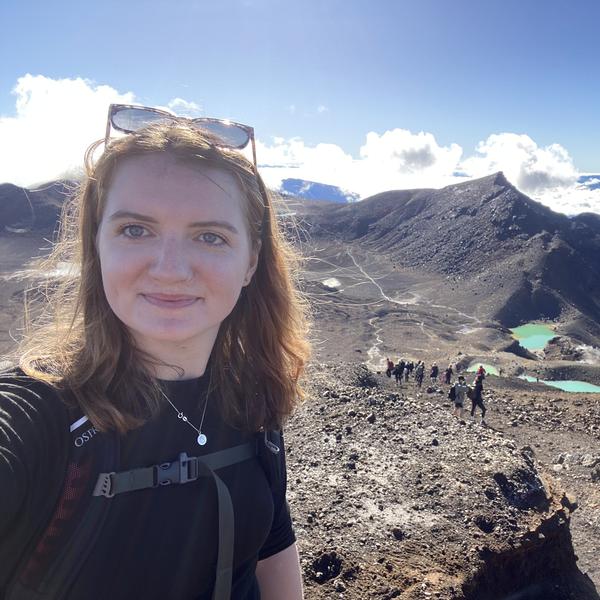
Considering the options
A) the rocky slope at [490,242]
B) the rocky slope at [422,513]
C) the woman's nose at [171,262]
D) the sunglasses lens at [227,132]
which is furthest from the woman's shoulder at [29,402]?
the rocky slope at [490,242]

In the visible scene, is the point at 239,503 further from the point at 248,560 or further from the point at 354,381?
the point at 354,381

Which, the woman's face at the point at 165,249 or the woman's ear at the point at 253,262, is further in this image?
the woman's ear at the point at 253,262

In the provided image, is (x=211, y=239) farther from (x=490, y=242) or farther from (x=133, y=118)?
(x=490, y=242)

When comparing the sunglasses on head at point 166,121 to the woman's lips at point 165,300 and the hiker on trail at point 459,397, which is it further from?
the hiker on trail at point 459,397

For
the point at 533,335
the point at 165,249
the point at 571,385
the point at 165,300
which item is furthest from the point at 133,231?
the point at 533,335

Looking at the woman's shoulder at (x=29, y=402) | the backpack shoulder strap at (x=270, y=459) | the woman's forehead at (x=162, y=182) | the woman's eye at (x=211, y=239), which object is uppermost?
the woman's forehead at (x=162, y=182)

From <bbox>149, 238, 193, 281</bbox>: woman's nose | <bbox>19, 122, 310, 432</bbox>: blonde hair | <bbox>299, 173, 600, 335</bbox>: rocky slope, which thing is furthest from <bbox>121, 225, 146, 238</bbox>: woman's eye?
<bbox>299, 173, 600, 335</bbox>: rocky slope

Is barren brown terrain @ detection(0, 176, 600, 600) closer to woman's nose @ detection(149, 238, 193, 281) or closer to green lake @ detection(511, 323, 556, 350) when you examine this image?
woman's nose @ detection(149, 238, 193, 281)

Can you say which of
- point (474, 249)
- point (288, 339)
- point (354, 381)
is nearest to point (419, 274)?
point (474, 249)
